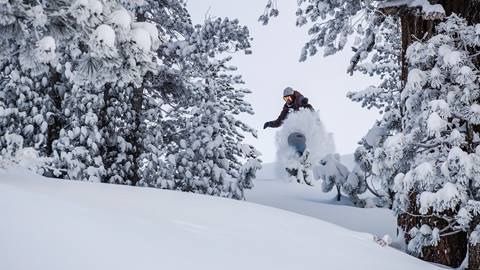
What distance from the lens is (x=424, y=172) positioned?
533cm

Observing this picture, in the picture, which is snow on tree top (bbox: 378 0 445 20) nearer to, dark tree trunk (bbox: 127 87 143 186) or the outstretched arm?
dark tree trunk (bbox: 127 87 143 186)

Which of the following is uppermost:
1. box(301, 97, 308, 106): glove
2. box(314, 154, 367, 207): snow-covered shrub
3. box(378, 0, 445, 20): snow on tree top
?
box(301, 97, 308, 106): glove

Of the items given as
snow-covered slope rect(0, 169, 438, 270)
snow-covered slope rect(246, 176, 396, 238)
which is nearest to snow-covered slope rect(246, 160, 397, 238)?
snow-covered slope rect(246, 176, 396, 238)

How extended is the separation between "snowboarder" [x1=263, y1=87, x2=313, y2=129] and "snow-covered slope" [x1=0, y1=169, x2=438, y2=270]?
8.62 meters

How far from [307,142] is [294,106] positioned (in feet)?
3.74

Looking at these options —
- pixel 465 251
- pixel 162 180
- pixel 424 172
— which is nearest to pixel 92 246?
pixel 424 172

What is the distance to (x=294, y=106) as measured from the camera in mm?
13680

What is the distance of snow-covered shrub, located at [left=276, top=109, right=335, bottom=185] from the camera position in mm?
13914

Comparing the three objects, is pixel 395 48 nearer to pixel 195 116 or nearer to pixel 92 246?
pixel 195 116

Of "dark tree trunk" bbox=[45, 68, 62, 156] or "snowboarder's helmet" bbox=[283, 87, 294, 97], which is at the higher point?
"snowboarder's helmet" bbox=[283, 87, 294, 97]

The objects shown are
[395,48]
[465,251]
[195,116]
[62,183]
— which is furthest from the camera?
[395,48]

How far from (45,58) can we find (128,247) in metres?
2.84

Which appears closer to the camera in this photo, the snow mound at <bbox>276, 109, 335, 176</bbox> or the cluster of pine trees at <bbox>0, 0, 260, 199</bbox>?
the cluster of pine trees at <bbox>0, 0, 260, 199</bbox>

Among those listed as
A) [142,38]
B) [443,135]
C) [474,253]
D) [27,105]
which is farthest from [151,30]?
[27,105]
